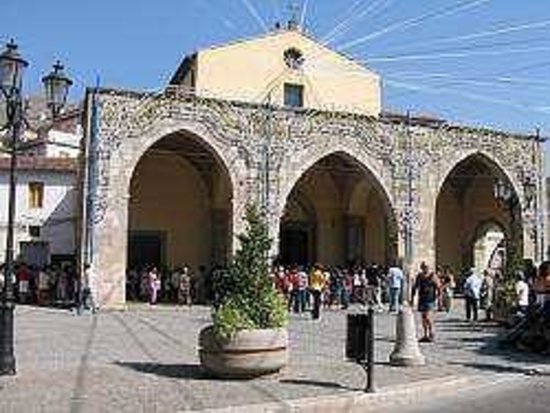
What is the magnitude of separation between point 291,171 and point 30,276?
9960 millimetres

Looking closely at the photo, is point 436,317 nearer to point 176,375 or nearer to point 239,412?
point 176,375

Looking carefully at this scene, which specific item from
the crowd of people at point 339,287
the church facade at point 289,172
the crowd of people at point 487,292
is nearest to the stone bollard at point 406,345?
the crowd of people at point 487,292

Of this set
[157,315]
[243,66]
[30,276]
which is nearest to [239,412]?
[157,315]

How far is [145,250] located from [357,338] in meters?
24.7

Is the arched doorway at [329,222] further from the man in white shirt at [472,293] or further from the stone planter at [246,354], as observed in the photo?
the stone planter at [246,354]

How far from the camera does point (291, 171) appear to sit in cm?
3081

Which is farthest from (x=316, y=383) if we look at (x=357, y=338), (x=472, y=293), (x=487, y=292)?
(x=487, y=292)

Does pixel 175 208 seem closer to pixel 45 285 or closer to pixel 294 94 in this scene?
pixel 45 285

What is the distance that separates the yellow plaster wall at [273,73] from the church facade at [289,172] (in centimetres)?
5

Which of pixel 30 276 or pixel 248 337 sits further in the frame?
pixel 30 276

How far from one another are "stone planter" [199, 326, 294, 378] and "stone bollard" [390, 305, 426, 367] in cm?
233

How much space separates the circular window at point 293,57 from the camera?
1426 inches

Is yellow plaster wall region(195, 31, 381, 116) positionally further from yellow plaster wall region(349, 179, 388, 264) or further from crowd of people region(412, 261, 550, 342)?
crowd of people region(412, 261, 550, 342)

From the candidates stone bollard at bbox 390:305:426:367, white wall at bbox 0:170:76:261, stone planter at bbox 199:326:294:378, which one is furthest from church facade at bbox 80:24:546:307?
stone planter at bbox 199:326:294:378
